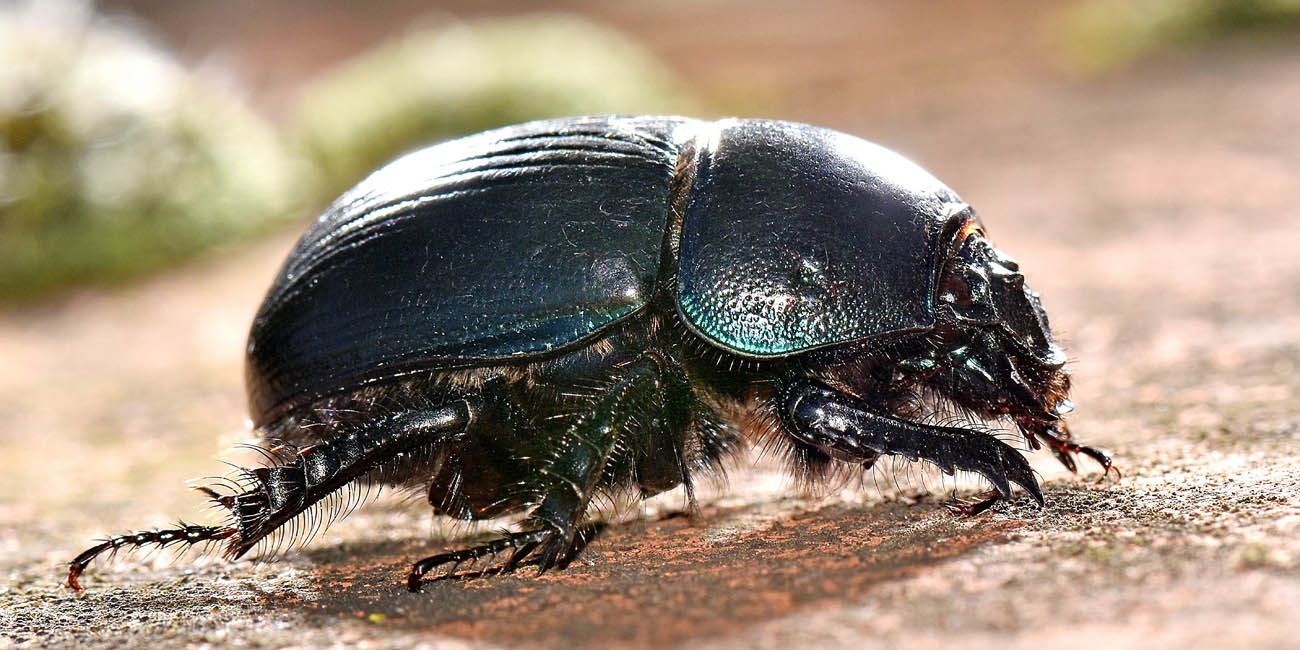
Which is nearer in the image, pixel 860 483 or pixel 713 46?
pixel 860 483

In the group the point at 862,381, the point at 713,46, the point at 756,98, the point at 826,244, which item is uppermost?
the point at 713,46

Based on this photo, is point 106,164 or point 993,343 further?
point 106,164

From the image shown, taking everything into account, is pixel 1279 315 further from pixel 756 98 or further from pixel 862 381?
pixel 756 98

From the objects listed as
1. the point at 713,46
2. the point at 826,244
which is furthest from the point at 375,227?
the point at 713,46

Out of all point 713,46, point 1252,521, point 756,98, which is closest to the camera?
point 1252,521

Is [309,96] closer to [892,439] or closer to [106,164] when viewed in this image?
[106,164]

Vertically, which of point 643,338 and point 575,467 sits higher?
point 643,338

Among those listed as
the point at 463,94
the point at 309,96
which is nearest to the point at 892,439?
the point at 463,94

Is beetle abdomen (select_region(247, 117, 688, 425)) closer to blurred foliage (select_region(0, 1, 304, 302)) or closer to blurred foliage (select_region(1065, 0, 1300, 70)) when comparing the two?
blurred foliage (select_region(0, 1, 304, 302))
